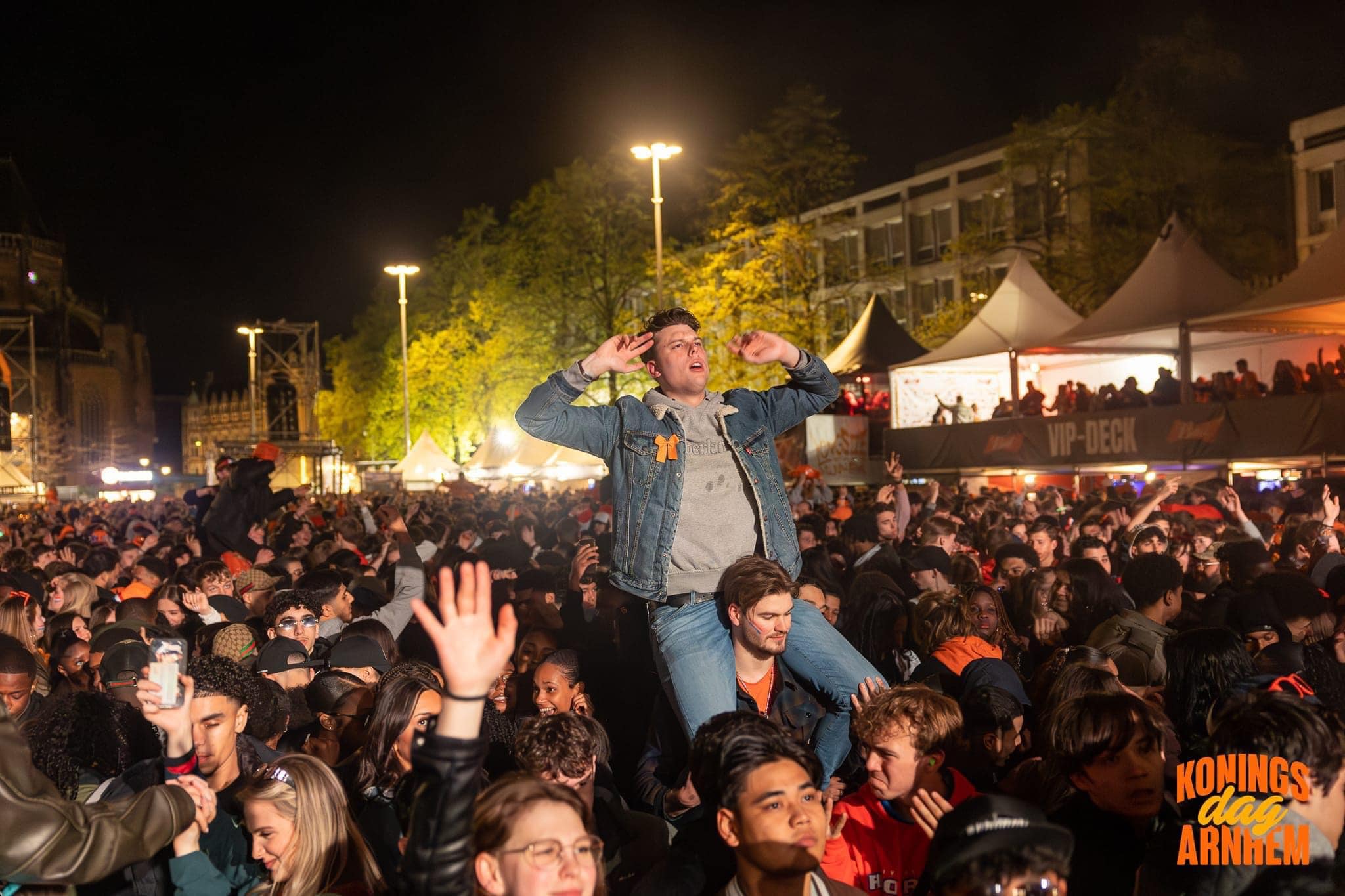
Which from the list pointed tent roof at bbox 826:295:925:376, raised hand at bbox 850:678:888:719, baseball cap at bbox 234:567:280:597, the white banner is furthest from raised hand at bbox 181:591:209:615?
pointed tent roof at bbox 826:295:925:376

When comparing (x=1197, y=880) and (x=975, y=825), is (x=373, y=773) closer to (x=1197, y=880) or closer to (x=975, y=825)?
(x=975, y=825)

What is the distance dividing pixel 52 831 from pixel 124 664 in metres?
3.39

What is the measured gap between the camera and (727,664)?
473 cm

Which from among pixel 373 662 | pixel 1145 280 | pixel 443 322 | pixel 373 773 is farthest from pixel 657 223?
pixel 443 322

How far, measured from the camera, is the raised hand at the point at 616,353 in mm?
4973

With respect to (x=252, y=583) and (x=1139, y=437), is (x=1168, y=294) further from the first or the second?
(x=252, y=583)

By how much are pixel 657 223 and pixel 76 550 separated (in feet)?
53.2

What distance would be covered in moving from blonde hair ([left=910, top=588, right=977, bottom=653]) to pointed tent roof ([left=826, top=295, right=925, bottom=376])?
887 inches

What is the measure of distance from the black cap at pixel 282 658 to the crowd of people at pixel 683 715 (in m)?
0.03

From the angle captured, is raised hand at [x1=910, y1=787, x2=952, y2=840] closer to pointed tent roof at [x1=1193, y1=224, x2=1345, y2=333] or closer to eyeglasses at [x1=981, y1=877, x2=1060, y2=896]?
eyeglasses at [x1=981, y1=877, x2=1060, y2=896]

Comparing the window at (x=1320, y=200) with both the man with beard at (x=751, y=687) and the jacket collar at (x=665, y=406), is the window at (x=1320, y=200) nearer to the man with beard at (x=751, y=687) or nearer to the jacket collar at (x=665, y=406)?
the jacket collar at (x=665, y=406)

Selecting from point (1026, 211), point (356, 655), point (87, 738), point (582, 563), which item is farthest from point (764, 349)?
point (1026, 211)

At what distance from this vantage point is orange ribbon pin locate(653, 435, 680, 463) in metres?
5.00

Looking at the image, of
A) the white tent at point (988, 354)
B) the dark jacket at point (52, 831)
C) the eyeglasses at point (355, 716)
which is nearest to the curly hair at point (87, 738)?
the eyeglasses at point (355, 716)
